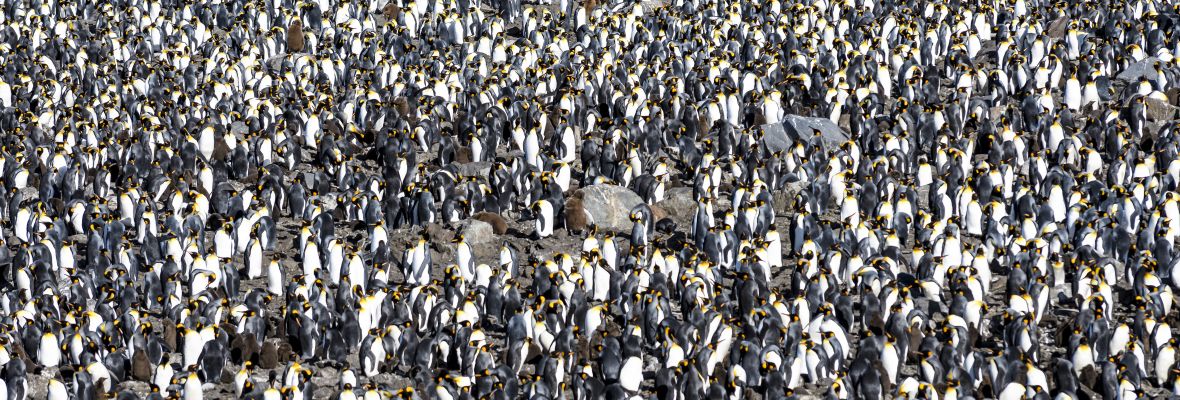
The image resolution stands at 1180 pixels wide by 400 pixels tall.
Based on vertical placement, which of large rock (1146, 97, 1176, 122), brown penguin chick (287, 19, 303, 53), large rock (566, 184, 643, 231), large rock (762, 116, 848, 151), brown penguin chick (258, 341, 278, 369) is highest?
brown penguin chick (258, 341, 278, 369)

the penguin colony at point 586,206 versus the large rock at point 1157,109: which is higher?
the penguin colony at point 586,206

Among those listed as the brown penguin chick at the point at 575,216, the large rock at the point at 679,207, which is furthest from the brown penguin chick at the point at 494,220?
the large rock at the point at 679,207

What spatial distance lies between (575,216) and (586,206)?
0.30m

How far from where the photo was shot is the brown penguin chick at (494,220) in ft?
84.3

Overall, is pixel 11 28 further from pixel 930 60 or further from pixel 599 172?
pixel 930 60

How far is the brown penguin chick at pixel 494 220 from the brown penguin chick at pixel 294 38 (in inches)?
535

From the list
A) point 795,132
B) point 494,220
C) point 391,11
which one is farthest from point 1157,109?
point 391,11

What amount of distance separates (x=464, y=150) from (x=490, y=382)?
10.2 meters

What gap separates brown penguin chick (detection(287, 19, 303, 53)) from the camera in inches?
1505

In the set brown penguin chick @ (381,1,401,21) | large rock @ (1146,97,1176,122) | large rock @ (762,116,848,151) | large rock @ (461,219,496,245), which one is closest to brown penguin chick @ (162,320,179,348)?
large rock @ (461,219,496,245)

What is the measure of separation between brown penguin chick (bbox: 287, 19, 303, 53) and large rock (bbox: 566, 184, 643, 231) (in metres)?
13.8

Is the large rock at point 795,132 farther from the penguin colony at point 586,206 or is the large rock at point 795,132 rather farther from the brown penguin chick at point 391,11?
the brown penguin chick at point 391,11

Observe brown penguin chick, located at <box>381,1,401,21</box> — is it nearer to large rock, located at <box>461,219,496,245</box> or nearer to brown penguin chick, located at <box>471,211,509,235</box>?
brown penguin chick, located at <box>471,211,509,235</box>

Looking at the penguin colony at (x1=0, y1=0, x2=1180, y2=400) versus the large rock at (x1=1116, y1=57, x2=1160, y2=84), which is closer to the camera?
the penguin colony at (x1=0, y1=0, x2=1180, y2=400)
